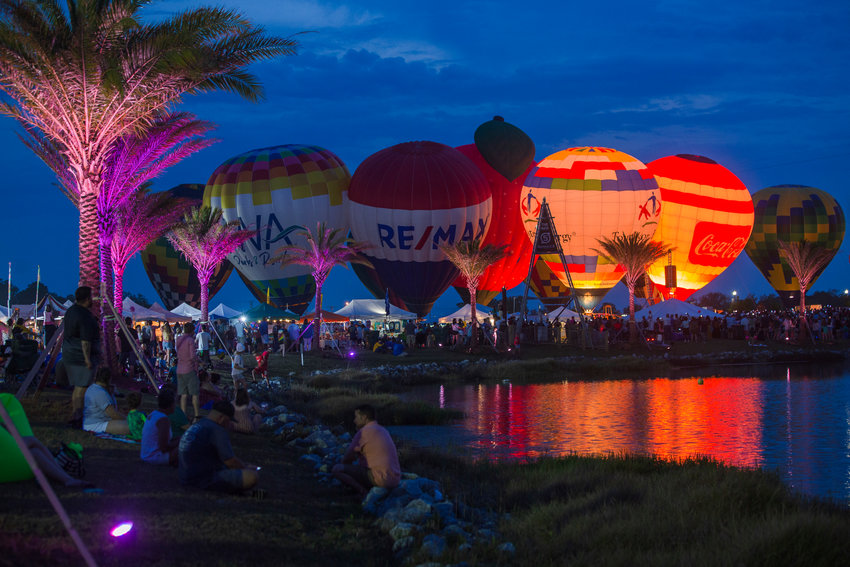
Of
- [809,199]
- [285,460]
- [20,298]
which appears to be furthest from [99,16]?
[20,298]

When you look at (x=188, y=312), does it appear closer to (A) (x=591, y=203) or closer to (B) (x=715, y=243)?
(A) (x=591, y=203)

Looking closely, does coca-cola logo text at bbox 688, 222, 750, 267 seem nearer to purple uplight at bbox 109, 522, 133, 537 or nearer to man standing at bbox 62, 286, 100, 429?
man standing at bbox 62, 286, 100, 429

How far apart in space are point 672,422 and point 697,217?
31.8m

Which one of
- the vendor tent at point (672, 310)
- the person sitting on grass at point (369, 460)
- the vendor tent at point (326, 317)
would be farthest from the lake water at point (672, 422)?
the vendor tent at point (672, 310)

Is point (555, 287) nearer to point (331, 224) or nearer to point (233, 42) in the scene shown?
point (331, 224)

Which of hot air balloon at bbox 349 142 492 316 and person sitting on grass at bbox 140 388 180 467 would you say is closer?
person sitting on grass at bbox 140 388 180 467

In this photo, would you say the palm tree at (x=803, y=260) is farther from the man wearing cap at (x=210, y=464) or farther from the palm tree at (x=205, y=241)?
the man wearing cap at (x=210, y=464)

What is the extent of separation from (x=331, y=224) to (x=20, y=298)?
6626 centimetres

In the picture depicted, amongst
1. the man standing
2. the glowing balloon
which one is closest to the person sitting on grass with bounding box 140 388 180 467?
the man standing

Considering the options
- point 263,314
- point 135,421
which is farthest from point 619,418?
point 263,314

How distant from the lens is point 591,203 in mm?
44469

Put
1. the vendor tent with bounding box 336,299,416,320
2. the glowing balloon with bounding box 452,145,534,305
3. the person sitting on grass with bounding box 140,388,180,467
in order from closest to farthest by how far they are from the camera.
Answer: the person sitting on grass with bounding box 140,388,180,467 < the vendor tent with bounding box 336,299,416,320 < the glowing balloon with bounding box 452,145,534,305

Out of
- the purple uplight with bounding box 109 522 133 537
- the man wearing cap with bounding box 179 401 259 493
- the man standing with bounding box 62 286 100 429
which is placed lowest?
the purple uplight with bounding box 109 522 133 537

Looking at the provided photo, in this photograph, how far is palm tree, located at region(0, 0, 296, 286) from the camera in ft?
48.4
